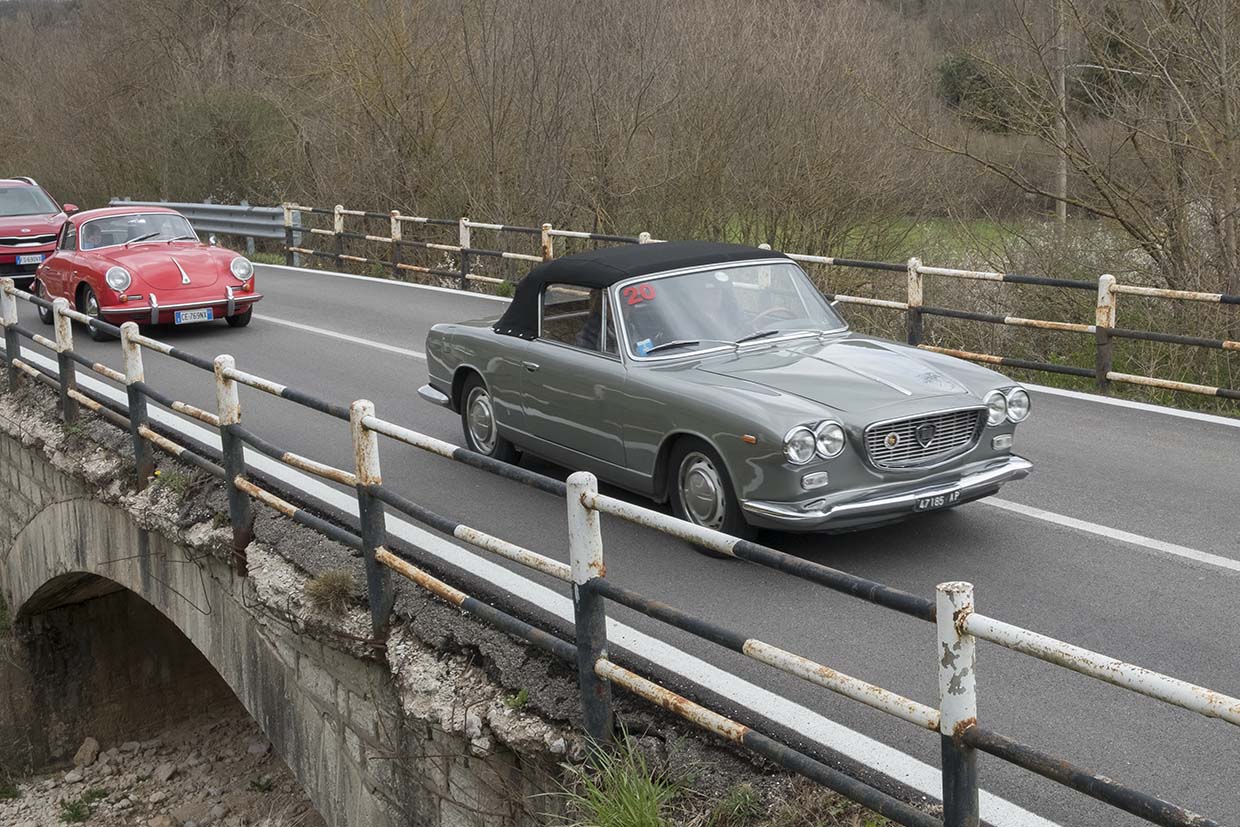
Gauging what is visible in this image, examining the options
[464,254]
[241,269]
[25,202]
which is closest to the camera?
[241,269]

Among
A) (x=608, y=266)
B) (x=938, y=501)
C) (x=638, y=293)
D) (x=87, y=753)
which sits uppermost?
(x=608, y=266)

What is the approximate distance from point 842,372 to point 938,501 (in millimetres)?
914

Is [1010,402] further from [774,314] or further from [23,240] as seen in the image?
[23,240]

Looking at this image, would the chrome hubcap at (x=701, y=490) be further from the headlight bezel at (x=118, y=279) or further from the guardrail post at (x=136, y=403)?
the headlight bezel at (x=118, y=279)

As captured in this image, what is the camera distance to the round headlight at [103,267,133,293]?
600 inches

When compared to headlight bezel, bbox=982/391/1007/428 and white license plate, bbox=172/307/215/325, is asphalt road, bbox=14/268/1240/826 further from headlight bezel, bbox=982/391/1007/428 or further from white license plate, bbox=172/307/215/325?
white license plate, bbox=172/307/215/325

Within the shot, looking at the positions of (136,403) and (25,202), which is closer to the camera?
(136,403)

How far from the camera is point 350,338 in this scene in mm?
15523

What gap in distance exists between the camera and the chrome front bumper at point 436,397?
9.56 meters

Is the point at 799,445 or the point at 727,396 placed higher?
the point at 727,396

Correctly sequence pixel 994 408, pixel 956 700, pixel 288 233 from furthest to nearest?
pixel 288 233
pixel 994 408
pixel 956 700

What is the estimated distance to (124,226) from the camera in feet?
55.3

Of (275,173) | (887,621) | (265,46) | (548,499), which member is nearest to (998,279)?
(548,499)

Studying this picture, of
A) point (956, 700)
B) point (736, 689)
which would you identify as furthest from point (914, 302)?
point (956, 700)
